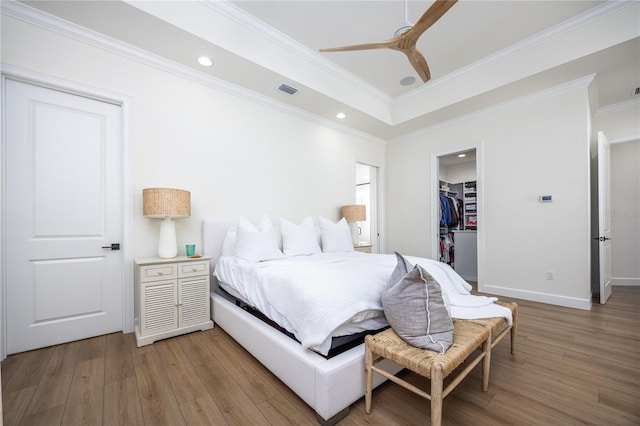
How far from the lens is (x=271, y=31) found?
302 cm

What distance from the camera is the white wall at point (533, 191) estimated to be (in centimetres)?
331

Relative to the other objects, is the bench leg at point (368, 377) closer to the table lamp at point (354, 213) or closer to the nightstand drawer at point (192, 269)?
the nightstand drawer at point (192, 269)

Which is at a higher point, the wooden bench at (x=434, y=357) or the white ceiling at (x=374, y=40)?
the white ceiling at (x=374, y=40)

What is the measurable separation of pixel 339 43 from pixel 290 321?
10.5ft

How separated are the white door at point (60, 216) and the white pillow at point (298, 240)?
65.8 inches

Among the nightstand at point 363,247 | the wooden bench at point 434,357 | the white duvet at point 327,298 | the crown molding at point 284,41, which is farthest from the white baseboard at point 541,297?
the crown molding at point 284,41

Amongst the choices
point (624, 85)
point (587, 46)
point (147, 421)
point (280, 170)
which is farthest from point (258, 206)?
point (624, 85)

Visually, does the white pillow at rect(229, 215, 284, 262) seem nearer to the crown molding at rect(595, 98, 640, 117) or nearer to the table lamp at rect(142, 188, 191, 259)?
the table lamp at rect(142, 188, 191, 259)

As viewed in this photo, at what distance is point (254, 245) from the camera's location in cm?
280

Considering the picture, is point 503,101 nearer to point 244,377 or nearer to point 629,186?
point 629,186

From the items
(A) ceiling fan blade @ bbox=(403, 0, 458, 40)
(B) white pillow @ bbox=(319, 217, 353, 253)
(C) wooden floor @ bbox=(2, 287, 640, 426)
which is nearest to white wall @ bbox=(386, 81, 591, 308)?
(C) wooden floor @ bbox=(2, 287, 640, 426)

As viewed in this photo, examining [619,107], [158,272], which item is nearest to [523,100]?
[619,107]

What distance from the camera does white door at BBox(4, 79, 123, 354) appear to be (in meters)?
2.20

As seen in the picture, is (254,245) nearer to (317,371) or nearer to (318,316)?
(318,316)
